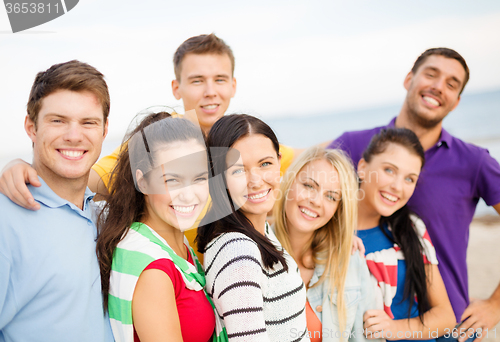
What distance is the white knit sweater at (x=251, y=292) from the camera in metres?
1.46

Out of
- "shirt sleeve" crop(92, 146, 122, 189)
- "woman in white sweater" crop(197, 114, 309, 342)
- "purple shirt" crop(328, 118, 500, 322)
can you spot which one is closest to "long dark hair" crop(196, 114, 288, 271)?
"woman in white sweater" crop(197, 114, 309, 342)

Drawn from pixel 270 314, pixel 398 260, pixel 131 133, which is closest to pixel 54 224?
pixel 131 133

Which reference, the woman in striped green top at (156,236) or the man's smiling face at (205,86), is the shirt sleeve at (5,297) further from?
the man's smiling face at (205,86)

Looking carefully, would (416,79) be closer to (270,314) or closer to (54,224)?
(270,314)

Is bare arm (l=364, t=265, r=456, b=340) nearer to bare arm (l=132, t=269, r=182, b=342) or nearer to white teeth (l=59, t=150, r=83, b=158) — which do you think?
bare arm (l=132, t=269, r=182, b=342)

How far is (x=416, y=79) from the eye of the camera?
129 inches

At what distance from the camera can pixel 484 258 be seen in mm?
6363

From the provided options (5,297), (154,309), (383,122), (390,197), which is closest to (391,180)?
(390,197)

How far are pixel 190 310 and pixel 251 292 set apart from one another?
0.30m

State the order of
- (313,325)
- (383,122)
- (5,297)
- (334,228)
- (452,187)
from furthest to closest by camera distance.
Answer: (383,122) → (452,187) → (334,228) → (313,325) → (5,297)

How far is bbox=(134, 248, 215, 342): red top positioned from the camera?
4.91 feet

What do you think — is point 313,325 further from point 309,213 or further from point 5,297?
point 5,297

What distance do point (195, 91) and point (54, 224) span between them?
5.63ft

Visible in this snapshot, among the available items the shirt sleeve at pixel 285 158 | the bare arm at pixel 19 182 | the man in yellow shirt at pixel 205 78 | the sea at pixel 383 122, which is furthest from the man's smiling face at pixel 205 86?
the sea at pixel 383 122
